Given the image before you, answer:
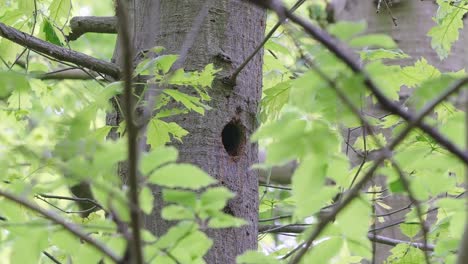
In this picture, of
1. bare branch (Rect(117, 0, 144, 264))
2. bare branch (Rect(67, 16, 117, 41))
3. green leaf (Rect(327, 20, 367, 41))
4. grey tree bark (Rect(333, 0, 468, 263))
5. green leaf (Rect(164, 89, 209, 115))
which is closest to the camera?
bare branch (Rect(117, 0, 144, 264))

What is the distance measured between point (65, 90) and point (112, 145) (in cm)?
258

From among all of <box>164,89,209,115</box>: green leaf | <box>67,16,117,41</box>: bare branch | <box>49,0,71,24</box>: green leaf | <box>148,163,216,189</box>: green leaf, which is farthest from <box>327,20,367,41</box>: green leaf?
<box>67,16,117,41</box>: bare branch

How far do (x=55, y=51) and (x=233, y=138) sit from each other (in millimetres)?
403

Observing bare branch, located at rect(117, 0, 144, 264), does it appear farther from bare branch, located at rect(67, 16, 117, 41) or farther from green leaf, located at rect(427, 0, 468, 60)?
bare branch, located at rect(67, 16, 117, 41)

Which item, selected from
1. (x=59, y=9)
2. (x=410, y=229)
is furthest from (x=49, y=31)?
(x=410, y=229)

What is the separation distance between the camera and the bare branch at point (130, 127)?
0.50m

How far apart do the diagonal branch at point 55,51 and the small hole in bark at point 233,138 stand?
260mm

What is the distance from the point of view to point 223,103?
1.44 meters

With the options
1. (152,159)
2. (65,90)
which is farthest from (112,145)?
(65,90)

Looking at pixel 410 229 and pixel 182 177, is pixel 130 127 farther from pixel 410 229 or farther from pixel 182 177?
pixel 410 229

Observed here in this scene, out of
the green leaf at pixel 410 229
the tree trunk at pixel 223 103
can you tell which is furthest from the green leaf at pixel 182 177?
the green leaf at pixel 410 229

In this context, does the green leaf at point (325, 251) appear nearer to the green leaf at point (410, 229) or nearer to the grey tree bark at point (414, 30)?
the green leaf at point (410, 229)

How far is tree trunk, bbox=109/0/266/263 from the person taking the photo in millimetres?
1393

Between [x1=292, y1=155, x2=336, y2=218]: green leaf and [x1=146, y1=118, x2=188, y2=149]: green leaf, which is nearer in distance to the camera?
[x1=292, y1=155, x2=336, y2=218]: green leaf
